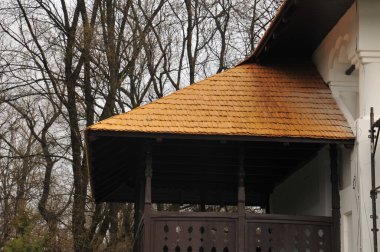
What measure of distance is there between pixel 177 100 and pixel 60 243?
45.9 feet

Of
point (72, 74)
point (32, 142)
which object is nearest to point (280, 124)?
point (72, 74)

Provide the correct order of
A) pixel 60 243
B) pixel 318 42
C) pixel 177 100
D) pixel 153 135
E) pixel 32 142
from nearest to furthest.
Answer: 1. pixel 153 135
2. pixel 177 100
3. pixel 318 42
4. pixel 60 243
5. pixel 32 142

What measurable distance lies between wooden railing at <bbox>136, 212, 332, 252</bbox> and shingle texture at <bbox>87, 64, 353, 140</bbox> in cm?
133

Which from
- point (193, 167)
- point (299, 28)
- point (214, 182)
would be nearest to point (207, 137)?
point (299, 28)

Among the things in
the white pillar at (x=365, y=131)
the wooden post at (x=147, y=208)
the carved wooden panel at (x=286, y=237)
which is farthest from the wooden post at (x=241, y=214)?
the white pillar at (x=365, y=131)

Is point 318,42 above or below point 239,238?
above

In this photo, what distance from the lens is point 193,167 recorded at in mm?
15102

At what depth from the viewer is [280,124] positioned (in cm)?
1190

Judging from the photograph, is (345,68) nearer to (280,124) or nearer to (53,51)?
(280,124)

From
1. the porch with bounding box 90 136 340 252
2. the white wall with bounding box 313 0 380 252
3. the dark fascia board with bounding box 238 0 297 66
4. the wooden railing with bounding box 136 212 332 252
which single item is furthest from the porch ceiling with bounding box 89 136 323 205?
the dark fascia board with bounding box 238 0 297 66

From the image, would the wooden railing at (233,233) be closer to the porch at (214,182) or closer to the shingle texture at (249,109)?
the porch at (214,182)

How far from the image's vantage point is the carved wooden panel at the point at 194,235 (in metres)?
11.7

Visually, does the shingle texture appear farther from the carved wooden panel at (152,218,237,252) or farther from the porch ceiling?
the carved wooden panel at (152,218,237,252)

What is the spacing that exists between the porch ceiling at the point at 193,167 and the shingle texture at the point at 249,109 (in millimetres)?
407
